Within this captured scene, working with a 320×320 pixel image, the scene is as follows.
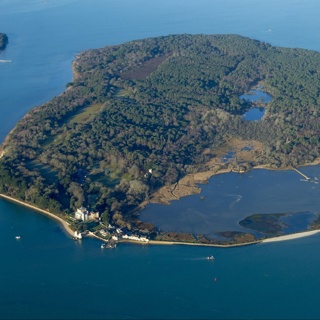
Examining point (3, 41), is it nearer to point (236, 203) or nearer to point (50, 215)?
point (50, 215)

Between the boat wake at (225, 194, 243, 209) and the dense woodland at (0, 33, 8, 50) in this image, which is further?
the dense woodland at (0, 33, 8, 50)

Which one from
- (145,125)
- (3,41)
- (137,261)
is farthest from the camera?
(3,41)

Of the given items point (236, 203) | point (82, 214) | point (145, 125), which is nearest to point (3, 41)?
point (145, 125)

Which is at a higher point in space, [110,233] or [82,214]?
[82,214]

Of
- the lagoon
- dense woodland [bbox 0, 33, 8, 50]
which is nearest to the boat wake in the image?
the lagoon

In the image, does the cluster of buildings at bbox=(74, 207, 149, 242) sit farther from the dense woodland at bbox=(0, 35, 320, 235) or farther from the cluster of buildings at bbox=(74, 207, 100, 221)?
the dense woodland at bbox=(0, 35, 320, 235)

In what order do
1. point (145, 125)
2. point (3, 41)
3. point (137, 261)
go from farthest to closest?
point (3, 41) < point (145, 125) < point (137, 261)

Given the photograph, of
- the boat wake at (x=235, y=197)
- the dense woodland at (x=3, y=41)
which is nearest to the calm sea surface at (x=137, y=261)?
the boat wake at (x=235, y=197)

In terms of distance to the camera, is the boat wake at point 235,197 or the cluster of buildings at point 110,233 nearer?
the cluster of buildings at point 110,233

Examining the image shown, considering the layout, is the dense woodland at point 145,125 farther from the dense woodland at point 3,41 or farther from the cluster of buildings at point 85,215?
the dense woodland at point 3,41
